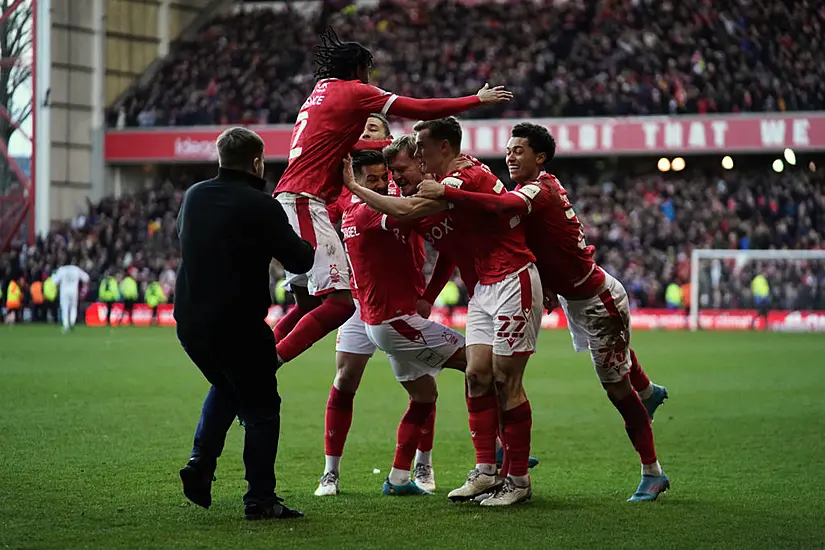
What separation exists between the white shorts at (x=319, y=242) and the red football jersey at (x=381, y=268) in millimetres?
122

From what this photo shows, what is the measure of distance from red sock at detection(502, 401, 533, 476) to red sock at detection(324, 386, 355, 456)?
1152 millimetres

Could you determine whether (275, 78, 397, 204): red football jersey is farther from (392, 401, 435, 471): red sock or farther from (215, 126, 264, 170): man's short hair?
(392, 401, 435, 471): red sock

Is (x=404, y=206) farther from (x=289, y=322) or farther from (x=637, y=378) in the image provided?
(x=637, y=378)

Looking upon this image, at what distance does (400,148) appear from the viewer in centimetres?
726

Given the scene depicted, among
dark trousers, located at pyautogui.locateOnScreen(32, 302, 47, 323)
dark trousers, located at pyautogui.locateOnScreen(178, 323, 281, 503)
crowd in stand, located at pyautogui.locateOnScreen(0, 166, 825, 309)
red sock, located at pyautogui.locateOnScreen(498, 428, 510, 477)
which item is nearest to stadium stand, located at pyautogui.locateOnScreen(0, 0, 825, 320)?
crowd in stand, located at pyautogui.locateOnScreen(0, 166, 825, 309)

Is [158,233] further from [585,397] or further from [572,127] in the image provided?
[585,397]

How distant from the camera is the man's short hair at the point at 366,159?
297 inches

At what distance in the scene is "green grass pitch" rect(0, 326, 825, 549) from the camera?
5.96 m

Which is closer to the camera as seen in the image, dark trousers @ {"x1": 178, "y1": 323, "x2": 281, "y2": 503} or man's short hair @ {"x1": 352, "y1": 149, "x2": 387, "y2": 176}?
dark trousers @ {"x1": 178, "y1": 323, "x2": 281, "y2": 503}

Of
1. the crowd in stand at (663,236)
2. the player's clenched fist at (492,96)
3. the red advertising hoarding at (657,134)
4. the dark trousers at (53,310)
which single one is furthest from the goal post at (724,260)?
the player's clenched fist at (492,96)

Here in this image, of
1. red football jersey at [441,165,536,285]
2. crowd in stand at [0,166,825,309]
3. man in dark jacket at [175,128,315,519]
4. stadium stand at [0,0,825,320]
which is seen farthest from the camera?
stadium stand at [0,0,825,320]

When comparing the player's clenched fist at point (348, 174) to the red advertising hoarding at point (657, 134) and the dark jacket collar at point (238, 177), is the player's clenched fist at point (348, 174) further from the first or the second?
the red advertising hoarding at point (657, 134)

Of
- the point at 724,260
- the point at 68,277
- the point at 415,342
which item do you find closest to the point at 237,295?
the point at 415,342

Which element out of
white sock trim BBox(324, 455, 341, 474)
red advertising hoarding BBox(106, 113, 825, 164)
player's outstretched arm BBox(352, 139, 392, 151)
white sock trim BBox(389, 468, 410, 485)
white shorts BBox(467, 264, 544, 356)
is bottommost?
white sock trim BBox(389, 468, 410, 485)
